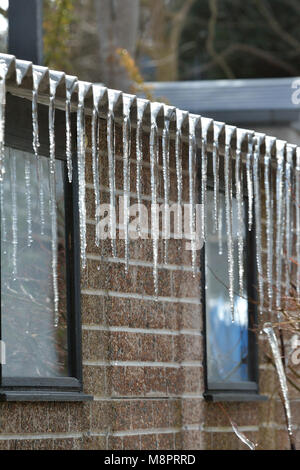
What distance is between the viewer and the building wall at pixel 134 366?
582cm

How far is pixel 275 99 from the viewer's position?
33.7 feet

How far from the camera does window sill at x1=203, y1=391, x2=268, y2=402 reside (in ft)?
23.4

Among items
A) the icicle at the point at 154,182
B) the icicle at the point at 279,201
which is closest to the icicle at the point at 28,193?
the icicle at the point at 154,182

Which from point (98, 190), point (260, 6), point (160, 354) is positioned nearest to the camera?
point (98, 190)

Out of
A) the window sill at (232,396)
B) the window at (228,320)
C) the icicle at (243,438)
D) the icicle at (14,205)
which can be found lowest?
the icicle at (243,438)

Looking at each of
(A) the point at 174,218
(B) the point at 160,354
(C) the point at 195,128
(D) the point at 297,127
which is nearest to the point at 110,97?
(C) the point at 195,128

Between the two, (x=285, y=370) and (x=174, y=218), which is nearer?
(x=174, y=218)

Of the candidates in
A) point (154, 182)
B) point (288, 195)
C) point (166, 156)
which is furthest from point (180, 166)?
point (288, 195)

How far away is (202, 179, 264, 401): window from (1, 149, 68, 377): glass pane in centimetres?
188

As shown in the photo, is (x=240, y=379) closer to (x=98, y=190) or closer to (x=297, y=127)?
(x=98, y=190)

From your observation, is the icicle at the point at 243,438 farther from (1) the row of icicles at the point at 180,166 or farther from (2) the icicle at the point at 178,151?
(2) the icicle at the point at 178,151

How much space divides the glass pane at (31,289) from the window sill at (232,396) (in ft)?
4.90

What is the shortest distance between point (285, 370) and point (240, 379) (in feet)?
1.25
